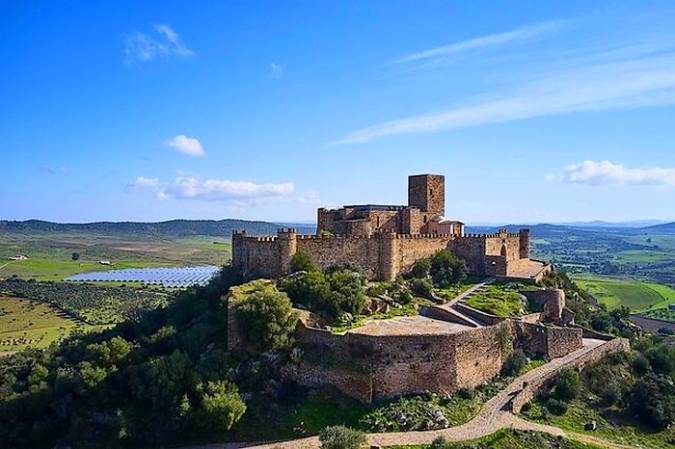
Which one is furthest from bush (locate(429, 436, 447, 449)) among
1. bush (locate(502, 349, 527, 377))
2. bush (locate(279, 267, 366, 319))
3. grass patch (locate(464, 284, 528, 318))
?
grass patch (locate(464, 284, 528, 318))

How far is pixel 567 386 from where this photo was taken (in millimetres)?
32500

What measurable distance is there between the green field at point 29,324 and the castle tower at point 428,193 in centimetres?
4280

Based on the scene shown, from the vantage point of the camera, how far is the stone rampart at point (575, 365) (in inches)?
1226

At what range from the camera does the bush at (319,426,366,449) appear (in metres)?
25.6

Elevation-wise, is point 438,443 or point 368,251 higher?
point 368,251

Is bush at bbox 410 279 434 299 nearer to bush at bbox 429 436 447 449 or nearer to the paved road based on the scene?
the paved road

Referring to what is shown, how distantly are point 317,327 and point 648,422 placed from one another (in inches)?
695

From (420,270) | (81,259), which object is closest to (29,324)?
(420,270)

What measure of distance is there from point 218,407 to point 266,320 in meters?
5.00

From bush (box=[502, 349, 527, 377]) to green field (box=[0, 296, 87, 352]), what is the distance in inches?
1998

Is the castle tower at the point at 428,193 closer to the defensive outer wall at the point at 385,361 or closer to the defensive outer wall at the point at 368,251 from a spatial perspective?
the defensive outer wall at the point at 368,251

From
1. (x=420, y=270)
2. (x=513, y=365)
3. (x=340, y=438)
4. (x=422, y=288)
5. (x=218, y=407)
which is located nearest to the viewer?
(x=340, y=438)

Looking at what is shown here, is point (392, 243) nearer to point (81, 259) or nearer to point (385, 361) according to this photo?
point (385, 361)

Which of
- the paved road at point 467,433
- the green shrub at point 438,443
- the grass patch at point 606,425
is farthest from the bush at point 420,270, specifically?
the green shrub at point 438,443
